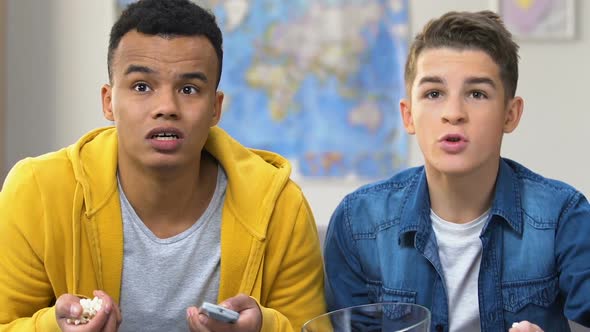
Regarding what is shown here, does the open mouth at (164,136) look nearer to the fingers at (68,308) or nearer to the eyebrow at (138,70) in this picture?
the eyebrow at (138,70)

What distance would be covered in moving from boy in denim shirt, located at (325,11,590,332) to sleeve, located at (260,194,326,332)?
0.22 ft

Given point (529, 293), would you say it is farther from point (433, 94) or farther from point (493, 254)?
point (433, 94)

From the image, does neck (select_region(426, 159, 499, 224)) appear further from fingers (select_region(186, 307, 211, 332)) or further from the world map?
the world map

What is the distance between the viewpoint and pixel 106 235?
145 centimetres

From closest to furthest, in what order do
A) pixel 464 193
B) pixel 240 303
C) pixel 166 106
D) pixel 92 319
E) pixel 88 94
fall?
pixel 92 319, pixel 240 303, pixel 166 106, pixel 464 193, pixel 88 94

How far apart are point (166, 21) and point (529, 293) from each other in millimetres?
810

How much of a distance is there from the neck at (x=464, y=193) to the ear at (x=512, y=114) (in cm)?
8

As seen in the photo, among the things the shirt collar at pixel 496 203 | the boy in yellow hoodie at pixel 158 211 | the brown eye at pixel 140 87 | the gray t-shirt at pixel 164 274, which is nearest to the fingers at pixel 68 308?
the boy in yellow hoodie at pixel 158 211

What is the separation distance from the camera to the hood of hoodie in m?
1.47

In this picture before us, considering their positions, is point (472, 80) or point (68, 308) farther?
point (472, 80)

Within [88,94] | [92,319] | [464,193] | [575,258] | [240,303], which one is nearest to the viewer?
[92,319]

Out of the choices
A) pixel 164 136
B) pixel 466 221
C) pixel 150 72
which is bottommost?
pixel 466 221

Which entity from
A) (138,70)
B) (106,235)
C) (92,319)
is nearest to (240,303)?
(92,319)

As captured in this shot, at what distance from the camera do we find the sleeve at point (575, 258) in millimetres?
1410
